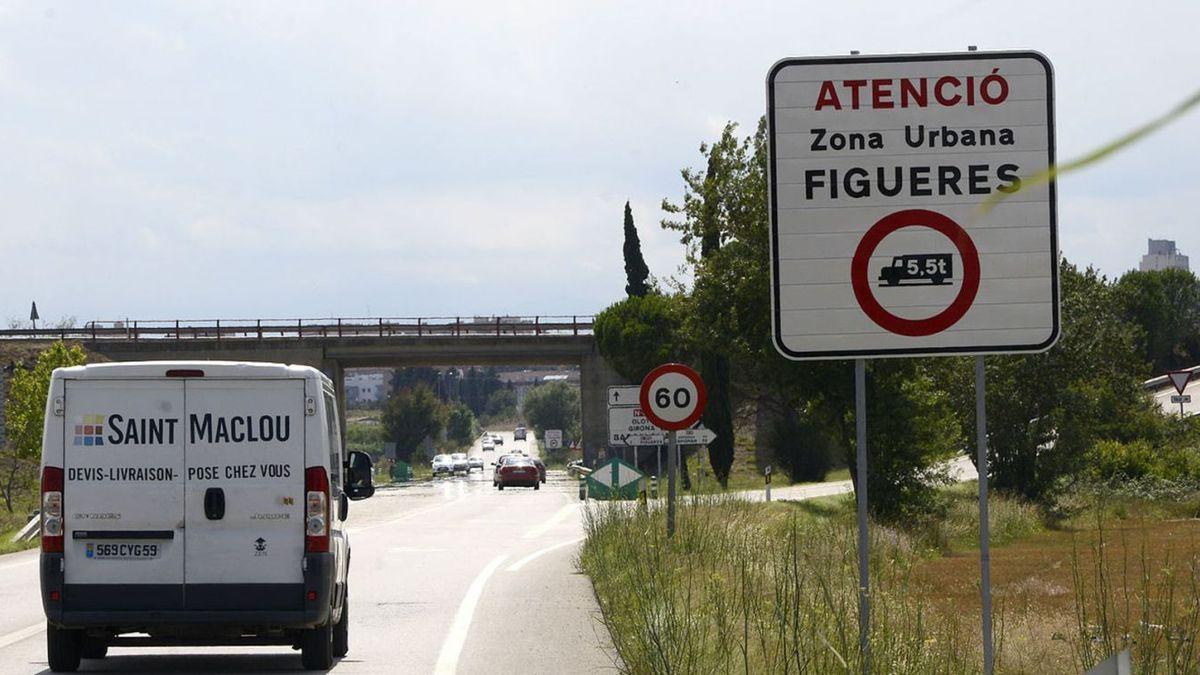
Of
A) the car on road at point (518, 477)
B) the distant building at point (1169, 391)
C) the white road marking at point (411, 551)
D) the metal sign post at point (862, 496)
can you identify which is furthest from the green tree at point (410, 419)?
the metal sign post at point (862, 496)

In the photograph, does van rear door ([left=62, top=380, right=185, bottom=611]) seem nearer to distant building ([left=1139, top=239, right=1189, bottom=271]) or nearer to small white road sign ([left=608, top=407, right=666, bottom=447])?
distant building ([left=1139, top=239, right=1189, bottom=271])

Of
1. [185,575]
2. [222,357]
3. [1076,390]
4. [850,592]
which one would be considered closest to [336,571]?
[185,575]

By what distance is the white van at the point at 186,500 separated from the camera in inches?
Answer: 458

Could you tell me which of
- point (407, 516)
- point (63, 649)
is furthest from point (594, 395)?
point (63, 649)

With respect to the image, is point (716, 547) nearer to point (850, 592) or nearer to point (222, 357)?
point (850, 592)

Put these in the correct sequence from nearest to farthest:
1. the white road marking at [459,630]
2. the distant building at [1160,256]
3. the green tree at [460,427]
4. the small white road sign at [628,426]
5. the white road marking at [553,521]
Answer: the distant building at [1160,256], the white road marking at [459,630], the small white road sign at [628,426], the white road marking at [553,521], the green tree at [460,427]

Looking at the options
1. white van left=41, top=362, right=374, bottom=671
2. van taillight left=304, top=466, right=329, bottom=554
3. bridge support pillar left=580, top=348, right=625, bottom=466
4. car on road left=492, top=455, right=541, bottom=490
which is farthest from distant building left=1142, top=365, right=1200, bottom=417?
white van left=41, top=362, right=374, bottom=671

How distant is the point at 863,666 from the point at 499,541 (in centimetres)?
2642

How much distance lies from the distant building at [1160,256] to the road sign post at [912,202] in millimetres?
2734

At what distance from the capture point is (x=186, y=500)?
11.8 metres

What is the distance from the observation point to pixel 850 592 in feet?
31.4

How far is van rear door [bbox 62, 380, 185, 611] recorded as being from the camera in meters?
11.6

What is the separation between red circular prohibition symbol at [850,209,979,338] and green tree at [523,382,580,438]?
7110 inches

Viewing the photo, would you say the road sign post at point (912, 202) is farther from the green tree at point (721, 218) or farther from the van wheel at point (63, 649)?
the green tree at point (721, 218)
